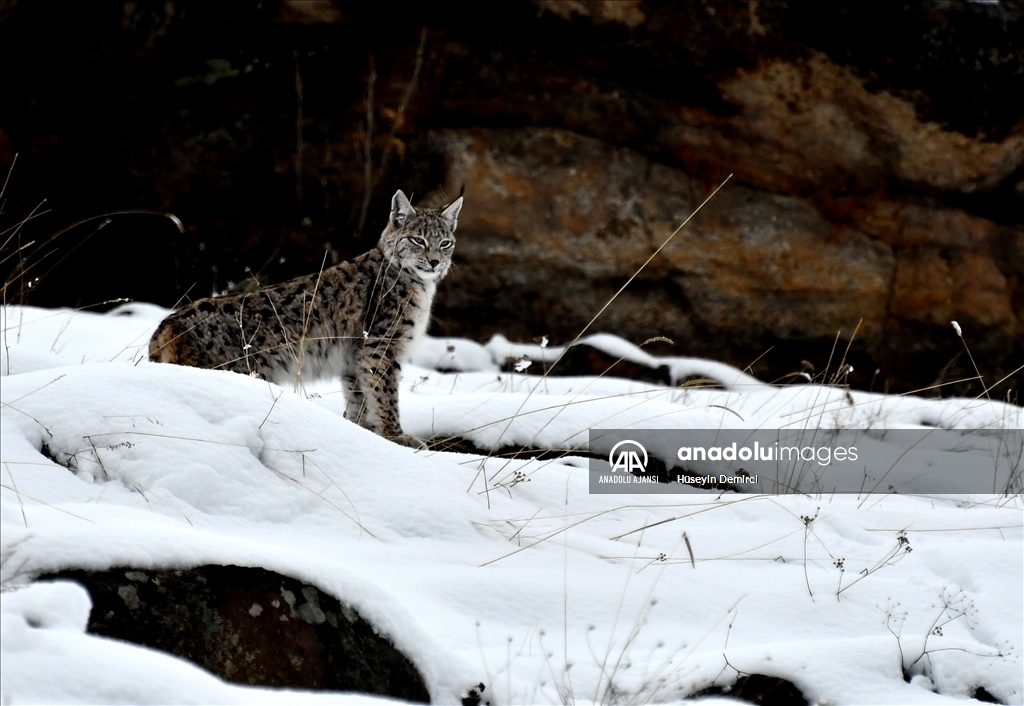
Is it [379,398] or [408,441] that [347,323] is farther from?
[408,441]

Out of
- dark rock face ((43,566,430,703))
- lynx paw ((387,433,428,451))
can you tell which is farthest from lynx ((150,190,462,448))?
dark rock face ((43,566,430,703))

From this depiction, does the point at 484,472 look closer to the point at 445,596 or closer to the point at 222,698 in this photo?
the point at 445,596

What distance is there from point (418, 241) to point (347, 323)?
81cm

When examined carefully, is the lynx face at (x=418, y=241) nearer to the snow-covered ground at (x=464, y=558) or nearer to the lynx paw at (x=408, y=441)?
the lynx paw at (x=408, y=441)

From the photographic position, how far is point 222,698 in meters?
2.29

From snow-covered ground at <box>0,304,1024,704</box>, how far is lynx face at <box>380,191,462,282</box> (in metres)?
2.47

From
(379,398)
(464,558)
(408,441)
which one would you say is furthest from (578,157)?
(464,558)

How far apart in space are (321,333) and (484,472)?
244cm

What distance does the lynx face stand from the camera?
673cm

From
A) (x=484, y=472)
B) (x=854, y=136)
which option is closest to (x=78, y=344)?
(x=484, y=472)

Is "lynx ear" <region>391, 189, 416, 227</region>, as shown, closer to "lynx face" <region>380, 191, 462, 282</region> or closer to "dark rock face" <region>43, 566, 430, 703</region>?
"lynx face" <region>380, 191, 462, 282</region>

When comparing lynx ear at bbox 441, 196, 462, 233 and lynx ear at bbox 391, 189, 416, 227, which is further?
lynx ear at bbox 441, 196, 462, 233

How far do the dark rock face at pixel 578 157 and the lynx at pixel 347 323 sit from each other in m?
2.41

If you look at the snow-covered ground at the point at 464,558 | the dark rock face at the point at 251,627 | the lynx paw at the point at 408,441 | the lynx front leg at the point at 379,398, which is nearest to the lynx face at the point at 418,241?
the lynx front leg at the point at 379,398
